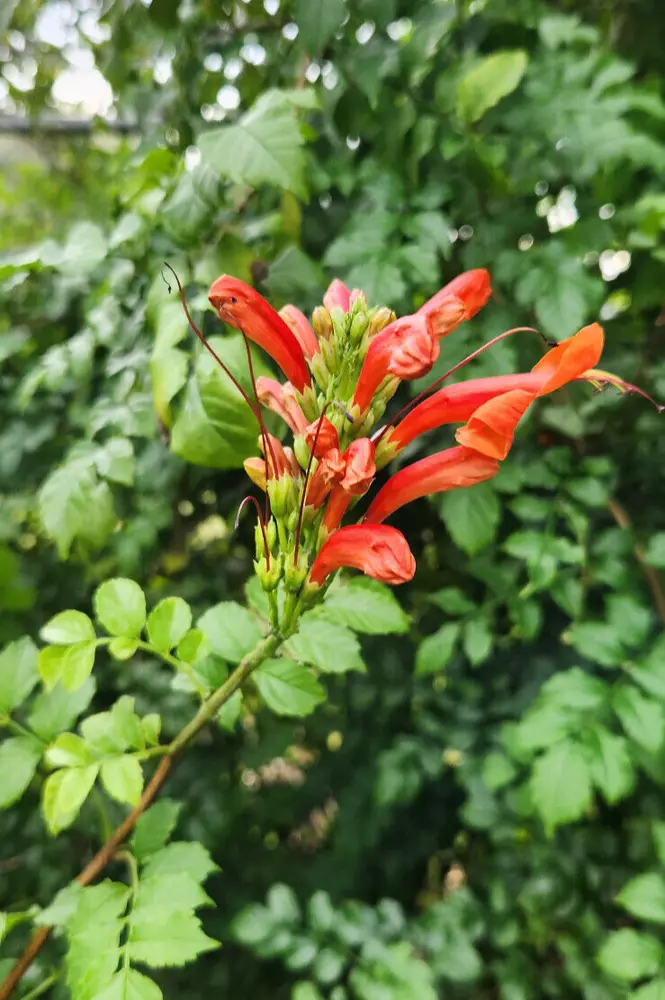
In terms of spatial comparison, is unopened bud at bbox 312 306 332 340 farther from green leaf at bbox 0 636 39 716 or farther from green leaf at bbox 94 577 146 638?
green leaf at bbox 0 636 39 716

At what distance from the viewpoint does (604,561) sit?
879 mm

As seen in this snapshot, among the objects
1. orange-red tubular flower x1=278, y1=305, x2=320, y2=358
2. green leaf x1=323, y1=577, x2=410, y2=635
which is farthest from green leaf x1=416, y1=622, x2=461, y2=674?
orange-red tubular flower x1=278, y1=305, x2=320, y2=358

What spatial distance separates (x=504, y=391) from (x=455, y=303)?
0.08 metres

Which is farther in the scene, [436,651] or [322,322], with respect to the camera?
[436,651]

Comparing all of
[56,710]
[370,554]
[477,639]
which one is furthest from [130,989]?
[477,639]

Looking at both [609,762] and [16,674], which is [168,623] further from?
[609,762]

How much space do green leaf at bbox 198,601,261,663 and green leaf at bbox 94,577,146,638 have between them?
6 centimetres

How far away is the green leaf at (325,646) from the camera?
22.2 inches

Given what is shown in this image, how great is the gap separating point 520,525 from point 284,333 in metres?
0.65

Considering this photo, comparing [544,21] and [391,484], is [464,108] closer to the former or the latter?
[544,21]

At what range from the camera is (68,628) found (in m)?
0.51

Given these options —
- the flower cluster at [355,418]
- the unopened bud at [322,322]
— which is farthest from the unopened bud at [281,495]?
the unopened bud at [322,322]

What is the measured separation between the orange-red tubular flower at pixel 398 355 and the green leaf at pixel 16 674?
421mm

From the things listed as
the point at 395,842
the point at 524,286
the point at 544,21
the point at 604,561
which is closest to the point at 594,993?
the point at 395,842
